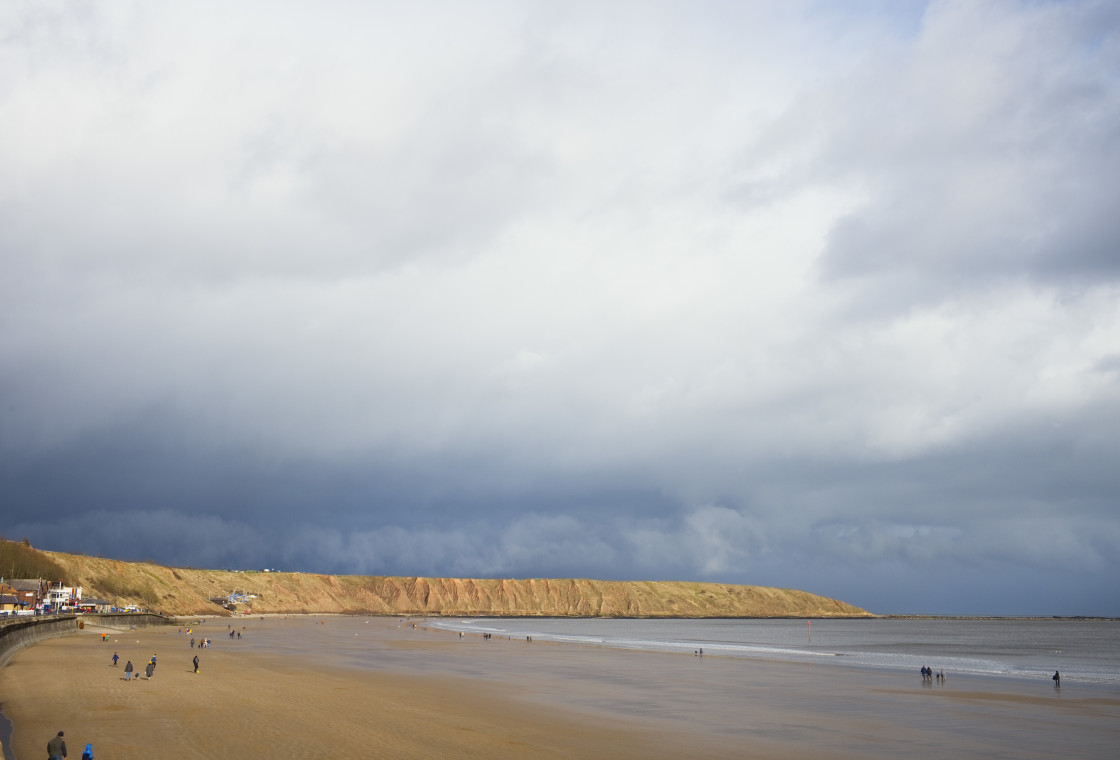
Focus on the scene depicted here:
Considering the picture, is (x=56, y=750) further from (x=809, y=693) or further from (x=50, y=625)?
(x=50, y=625)

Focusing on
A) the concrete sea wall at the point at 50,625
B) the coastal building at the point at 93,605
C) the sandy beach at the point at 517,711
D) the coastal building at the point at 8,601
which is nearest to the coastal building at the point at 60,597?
the coastal building at the point at 93,605

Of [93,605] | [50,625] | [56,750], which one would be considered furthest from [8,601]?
[56,750]

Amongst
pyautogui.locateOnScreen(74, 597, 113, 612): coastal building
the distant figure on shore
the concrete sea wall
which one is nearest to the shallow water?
the concrete sea wall

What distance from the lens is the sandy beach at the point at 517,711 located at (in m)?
27.9

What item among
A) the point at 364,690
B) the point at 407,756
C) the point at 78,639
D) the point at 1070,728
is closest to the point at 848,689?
the point at 1070,728

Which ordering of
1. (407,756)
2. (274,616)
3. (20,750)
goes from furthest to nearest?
1. (274,616)
2. (407,756)
3. (20,750)

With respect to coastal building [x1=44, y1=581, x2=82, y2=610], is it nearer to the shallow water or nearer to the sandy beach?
the shallow water

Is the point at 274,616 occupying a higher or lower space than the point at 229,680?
lower

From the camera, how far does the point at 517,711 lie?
123ft

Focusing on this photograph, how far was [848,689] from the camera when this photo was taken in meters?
50.2

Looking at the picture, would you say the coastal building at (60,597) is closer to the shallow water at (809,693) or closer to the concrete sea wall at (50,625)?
the concrete sea wall at (50,625)

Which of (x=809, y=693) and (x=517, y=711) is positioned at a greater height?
(x=517, y=711)

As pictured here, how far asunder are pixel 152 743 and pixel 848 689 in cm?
4034

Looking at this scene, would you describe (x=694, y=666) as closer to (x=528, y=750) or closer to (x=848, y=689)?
(x=848, y=689)
